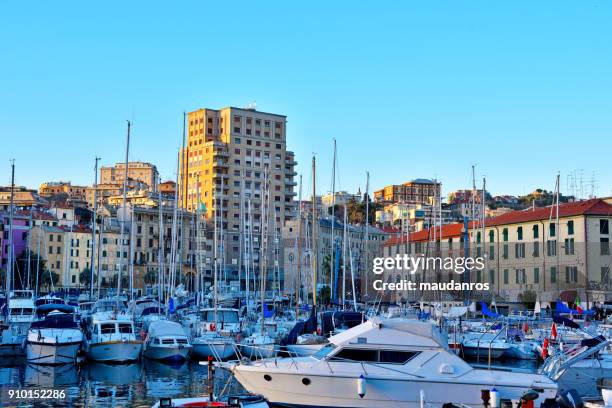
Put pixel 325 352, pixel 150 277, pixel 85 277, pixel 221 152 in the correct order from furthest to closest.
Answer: pixel 221 152, pixel 150 277, pixel 85 277, pixel 325 352

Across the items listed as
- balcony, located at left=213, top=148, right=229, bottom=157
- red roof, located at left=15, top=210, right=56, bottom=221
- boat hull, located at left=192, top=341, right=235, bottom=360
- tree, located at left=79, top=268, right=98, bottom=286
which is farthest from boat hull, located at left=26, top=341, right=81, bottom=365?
balcony, located at left=213, top=148, right=229, bottom=157

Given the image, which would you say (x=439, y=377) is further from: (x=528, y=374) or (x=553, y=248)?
(x=553, y=248)

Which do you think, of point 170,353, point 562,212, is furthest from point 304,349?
point 562,212

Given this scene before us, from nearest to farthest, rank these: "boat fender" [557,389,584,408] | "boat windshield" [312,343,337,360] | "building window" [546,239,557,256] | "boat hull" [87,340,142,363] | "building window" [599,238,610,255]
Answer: "boat fender" [557,389,584,408], "boat windshield" [312,343,337,360], "boat hull" [87,340,142,363], "building window" [599,238,610,255], "building window" [546,239,557,256]

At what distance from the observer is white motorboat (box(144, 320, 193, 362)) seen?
3931 centimetres

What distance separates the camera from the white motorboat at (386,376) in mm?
21906

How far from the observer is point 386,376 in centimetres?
2230

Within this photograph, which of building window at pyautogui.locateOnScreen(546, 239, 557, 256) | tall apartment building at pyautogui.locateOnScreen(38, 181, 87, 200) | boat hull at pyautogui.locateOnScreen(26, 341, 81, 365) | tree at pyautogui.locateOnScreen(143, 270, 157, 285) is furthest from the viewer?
tall apartment building at pyautogui.locateOnScreen(38, 181, 87, 200)

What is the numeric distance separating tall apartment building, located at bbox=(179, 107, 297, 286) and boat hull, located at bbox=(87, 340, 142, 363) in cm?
9131

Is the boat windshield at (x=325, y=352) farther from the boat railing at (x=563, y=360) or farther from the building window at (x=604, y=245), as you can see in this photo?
the building window at (x=604, y=245)

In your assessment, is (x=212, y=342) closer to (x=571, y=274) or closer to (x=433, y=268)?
(x=433, y=268)

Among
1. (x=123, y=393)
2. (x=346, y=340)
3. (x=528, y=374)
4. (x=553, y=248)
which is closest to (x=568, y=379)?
(x=528, y=374)

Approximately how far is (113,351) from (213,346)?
16.0 ft

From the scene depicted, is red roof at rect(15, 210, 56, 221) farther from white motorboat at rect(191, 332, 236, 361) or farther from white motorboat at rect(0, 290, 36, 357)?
white motorboat at rect(191, 332, 236, 361)
